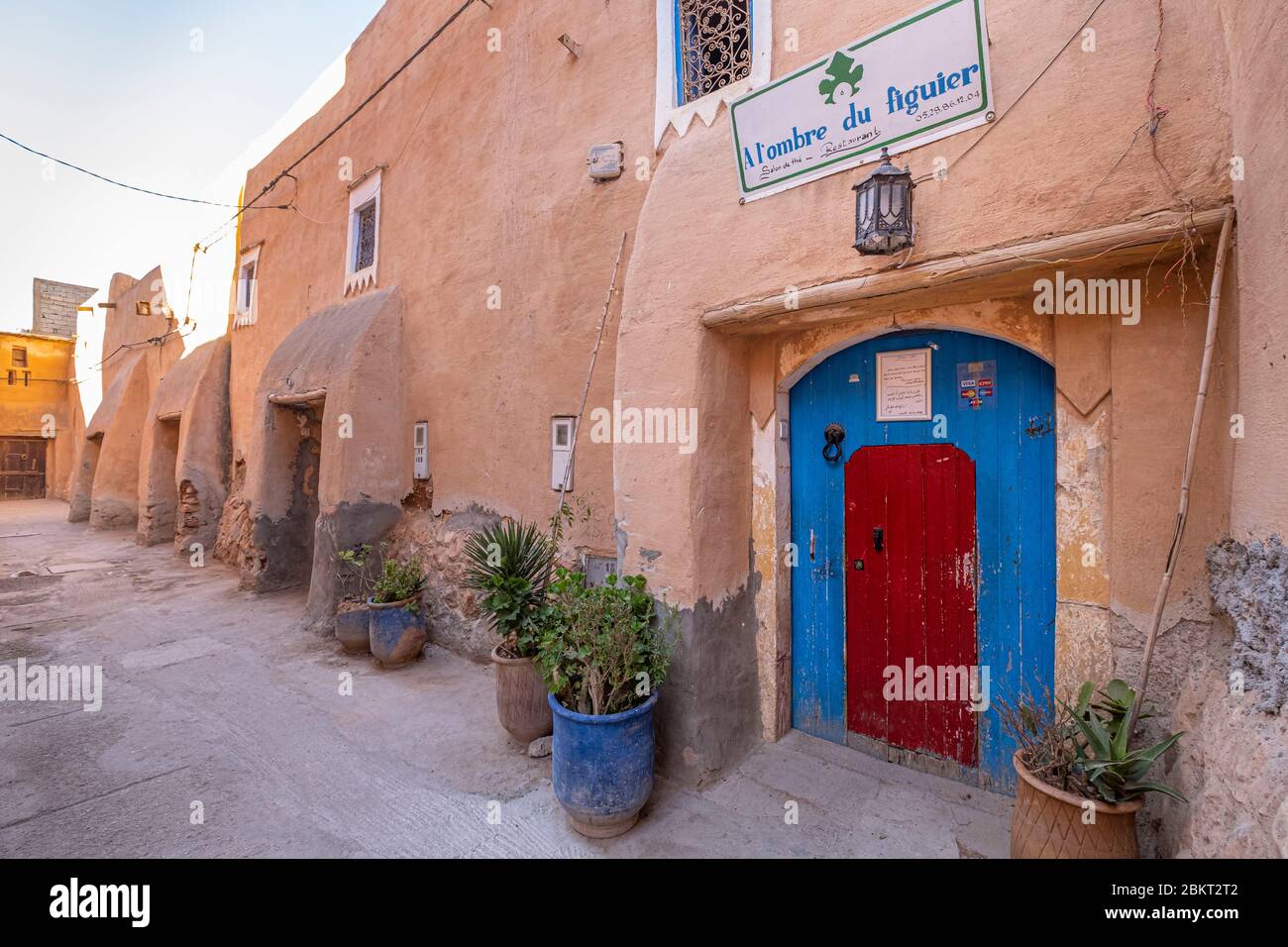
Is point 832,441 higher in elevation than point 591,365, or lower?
lower

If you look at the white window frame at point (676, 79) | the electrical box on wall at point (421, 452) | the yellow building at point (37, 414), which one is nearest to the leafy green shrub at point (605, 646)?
the white window frame at point (676, 79)

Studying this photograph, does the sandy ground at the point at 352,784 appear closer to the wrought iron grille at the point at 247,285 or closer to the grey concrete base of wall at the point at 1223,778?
the grey concrete base of wall at the point at 1223,778

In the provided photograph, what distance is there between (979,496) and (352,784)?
3.84m

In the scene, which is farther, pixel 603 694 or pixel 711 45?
pixel 711 45

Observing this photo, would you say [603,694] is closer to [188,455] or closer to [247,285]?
[188,455]

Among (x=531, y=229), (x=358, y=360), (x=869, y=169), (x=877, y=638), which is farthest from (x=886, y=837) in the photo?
(x=358, y=360)

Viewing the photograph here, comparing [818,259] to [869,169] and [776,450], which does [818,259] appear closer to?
[869,169]

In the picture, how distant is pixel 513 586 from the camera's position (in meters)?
4.04

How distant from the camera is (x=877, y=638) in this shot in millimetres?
3539

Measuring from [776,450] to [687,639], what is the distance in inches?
50.2

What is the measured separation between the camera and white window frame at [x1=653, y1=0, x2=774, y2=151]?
352cm

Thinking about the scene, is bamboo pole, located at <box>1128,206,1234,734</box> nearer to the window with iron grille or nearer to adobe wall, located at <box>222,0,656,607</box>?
adobe wall, located at <box>222,0,656,607</box>

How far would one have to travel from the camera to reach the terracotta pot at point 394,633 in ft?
17.7
